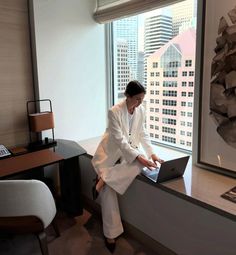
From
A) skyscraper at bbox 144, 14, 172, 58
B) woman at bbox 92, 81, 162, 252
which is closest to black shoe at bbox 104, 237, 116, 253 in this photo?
woman at bbox 92, 81, 162, 252

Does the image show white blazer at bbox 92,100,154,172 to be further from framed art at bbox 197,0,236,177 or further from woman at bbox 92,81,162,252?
framed art at bbox 197,0,236,177

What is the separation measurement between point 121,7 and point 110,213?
1.83 m

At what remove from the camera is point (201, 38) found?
5.84 ft

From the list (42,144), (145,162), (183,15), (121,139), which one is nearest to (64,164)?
(42,144)

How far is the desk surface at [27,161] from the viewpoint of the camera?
1.83 m

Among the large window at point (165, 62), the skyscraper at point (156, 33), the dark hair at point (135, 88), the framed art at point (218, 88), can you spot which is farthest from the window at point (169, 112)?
the dark hair at point (135, 88)

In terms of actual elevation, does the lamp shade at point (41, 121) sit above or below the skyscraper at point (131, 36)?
below

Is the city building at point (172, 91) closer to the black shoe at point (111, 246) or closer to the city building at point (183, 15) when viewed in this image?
the city building at point (183, 15)

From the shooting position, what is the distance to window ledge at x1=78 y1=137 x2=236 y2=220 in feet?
4.72

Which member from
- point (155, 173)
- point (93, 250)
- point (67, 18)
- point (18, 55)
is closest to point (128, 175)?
point (155, 173)

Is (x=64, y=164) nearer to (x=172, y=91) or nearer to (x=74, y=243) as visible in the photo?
(x=74, y=243)

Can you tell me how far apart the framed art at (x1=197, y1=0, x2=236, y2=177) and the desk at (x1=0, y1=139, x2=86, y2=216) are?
1110 mm

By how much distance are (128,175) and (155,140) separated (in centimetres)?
85

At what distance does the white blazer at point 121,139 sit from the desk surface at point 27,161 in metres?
0.37
